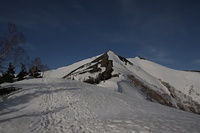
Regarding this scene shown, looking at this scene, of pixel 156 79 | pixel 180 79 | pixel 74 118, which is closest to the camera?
pixel 74 118

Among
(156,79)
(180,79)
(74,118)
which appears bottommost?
(74,118)

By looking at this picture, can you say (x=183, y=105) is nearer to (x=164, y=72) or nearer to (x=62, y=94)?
(x=164, y=72)

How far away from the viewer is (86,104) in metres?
13.9

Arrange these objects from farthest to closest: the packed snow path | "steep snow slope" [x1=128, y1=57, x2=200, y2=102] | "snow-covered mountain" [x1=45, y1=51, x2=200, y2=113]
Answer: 1. "steep snow slope" [x1=128, y1=57, x2=200, y2=102]
2. "snow-covered mountain" [x1=45, y1=51, x2=200, y2=113]
3. the packed snow path

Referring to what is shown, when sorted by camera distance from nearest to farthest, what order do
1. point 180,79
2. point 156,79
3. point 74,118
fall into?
point 74,118, point 156,79, point 180,79

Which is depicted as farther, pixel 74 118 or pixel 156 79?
pixel 156 79

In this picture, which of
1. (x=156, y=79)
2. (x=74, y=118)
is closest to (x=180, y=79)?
(x=156, y=79)

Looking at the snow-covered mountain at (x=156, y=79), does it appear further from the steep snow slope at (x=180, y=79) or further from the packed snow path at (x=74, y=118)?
the packed snow path at (x=74, y=118)

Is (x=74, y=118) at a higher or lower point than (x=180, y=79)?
lower

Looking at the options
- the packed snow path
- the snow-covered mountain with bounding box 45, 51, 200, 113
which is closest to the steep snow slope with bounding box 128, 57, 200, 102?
the snow-covered mountain with bounding box 45, 51, 200, 113

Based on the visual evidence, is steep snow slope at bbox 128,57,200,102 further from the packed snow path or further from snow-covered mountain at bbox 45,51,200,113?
the packed snow path

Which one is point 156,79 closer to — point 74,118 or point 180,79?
point 180,79

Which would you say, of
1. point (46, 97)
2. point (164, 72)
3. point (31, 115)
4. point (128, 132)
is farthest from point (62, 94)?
point (164, 72)

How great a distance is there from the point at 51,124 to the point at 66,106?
3.97 meters
